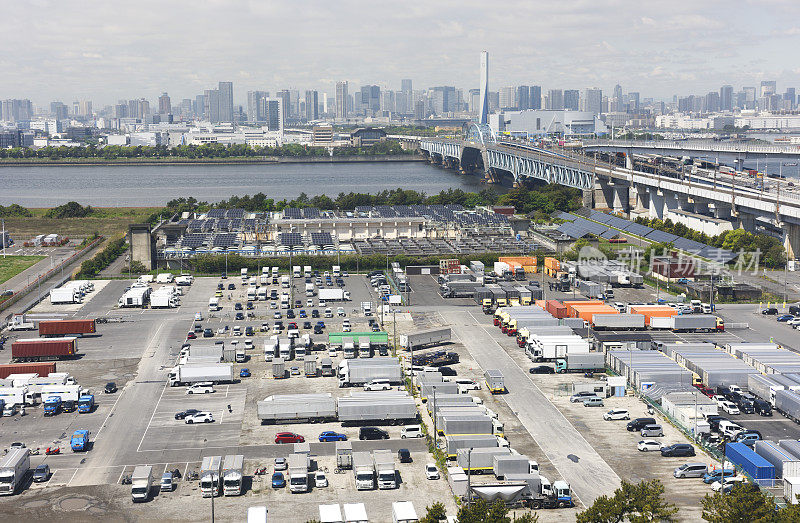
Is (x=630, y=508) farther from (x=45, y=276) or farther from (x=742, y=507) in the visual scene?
(x=45, y=276)

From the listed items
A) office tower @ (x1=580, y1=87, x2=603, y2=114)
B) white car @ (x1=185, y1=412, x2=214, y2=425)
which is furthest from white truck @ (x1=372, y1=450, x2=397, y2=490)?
office tower @ (x1=580, y1=87, x2=603, y2=114)

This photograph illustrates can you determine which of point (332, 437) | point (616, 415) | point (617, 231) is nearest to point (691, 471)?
point (616, 415)

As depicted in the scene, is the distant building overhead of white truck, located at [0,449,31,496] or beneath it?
overhead

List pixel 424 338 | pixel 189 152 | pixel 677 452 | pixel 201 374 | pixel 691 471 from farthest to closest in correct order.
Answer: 1. pixel 189 152
2. pixel 424 338
3. pixel 201 374
4. pixel 677 452
5. pixel 691 471

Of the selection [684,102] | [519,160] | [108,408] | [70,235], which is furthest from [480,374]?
[684,102]

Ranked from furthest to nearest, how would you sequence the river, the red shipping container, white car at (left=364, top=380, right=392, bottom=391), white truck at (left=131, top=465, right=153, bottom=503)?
the river, the red shipping container, white car at (left=364, top=380, right=392, bottom=391), white truck at (left=131, top=465, right=153, bottom=503)

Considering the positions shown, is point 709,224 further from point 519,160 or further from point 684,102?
point 684,102

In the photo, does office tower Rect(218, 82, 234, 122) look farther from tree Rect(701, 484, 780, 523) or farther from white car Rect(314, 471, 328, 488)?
tree Rect(701, 484, 780, 523)
